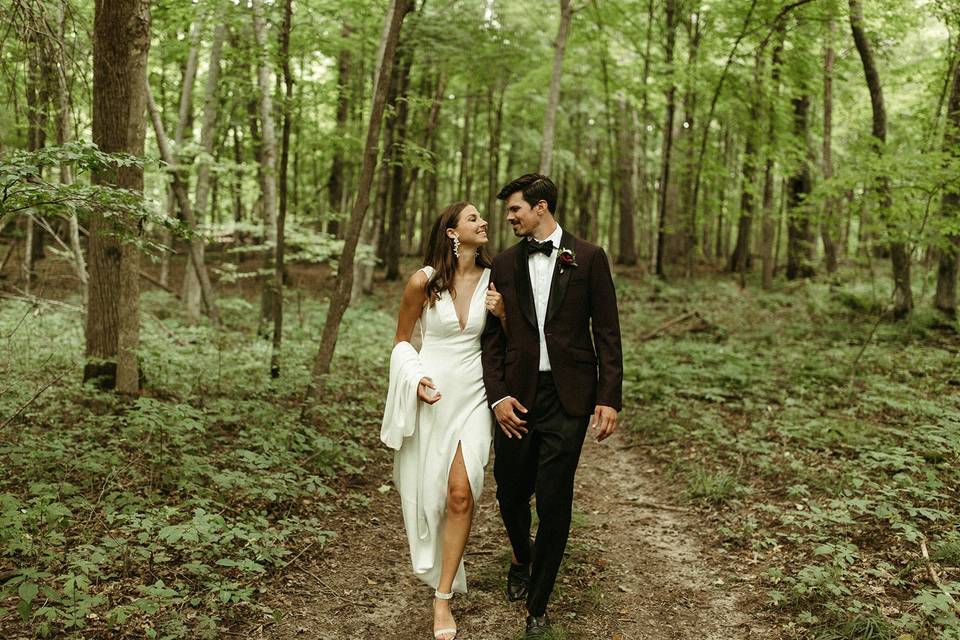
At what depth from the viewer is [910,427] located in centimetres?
712

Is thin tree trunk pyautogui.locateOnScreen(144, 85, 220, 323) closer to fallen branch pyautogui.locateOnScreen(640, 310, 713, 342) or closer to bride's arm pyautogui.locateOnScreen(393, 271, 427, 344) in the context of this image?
bride's arm pyautogui.locateOnScreen(393, 271, 427, 344)

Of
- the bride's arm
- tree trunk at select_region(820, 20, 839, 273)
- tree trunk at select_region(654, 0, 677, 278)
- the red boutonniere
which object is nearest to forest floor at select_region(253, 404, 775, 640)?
the bride's arm

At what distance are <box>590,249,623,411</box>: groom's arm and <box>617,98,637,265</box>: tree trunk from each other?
20.3 meters

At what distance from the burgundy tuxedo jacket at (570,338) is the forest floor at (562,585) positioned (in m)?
1.32

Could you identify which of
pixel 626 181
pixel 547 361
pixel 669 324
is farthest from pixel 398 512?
pixel 626 181

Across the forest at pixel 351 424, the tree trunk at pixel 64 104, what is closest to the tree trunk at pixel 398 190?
the forest at pixel 351 424

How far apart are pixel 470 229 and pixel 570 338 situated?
34.8 inches

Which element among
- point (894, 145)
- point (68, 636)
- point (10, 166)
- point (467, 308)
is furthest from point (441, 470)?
point (894, 145)

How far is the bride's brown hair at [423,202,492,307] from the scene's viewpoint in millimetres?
4070

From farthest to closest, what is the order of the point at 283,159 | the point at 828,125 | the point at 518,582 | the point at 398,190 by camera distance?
the point at 398,190 < the point at 828,125 < the point at 283,159 < the point at 518,582

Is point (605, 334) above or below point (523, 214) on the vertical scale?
below

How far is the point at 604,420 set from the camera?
372cm

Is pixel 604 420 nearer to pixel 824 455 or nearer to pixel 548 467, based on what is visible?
pixel 548 467

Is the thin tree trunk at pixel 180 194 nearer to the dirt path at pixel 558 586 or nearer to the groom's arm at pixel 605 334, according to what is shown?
the dirt path at pixel 558 586
